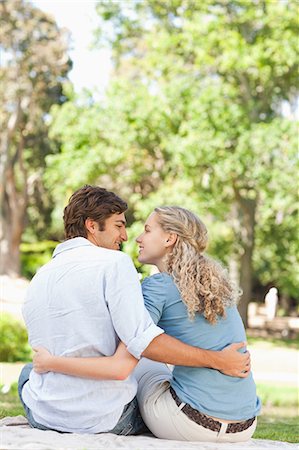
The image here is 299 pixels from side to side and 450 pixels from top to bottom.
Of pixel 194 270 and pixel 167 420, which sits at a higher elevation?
pixel 194 270

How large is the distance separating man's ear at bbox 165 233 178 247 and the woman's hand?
29.5 inches

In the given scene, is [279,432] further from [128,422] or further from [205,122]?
[205,122]

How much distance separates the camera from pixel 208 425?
364cm

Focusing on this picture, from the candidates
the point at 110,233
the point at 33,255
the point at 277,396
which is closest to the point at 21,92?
the point at 33,255

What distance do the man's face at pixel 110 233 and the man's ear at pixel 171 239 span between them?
243mm

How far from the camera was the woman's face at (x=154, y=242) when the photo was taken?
3807 mm

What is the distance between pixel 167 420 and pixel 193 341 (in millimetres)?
385

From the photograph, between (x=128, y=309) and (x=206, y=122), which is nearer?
(x=128, y=309)

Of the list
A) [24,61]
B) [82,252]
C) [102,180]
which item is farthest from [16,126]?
[82,252]

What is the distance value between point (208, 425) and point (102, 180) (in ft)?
74.0

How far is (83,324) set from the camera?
11.6 feet

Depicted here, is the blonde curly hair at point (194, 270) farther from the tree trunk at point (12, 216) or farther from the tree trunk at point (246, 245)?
the tree trunk at point (12, 216)

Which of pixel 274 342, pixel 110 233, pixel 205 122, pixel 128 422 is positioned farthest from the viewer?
pixel 274 342

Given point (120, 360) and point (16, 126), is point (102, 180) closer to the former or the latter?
point (16, 126)
